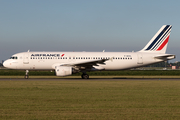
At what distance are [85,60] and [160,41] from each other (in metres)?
12.7

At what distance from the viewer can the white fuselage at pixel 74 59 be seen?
1446 inches

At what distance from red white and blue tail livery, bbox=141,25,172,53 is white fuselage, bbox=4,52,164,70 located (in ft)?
5.32

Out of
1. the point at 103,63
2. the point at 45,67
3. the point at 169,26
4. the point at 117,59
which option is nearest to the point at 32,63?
the point at 45,67

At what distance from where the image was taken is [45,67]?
36750 mm

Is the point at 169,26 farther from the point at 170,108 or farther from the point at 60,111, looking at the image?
the point at 60,111

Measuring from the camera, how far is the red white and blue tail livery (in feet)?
131

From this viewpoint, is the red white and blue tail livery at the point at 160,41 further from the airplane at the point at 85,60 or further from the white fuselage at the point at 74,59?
the white fuselage at the point at 74,59

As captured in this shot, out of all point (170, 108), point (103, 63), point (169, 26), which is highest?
point (169, 26)

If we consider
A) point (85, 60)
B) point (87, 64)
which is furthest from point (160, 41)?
point (87, 64)

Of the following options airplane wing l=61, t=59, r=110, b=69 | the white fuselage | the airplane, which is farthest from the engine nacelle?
the white fuselage

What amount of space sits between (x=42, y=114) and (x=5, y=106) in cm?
292

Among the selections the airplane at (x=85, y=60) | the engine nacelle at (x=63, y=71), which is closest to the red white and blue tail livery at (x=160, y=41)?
the airplane at (x=85, y=60)

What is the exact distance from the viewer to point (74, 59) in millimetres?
37156

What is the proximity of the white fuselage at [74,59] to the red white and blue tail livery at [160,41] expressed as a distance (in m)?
1.62
